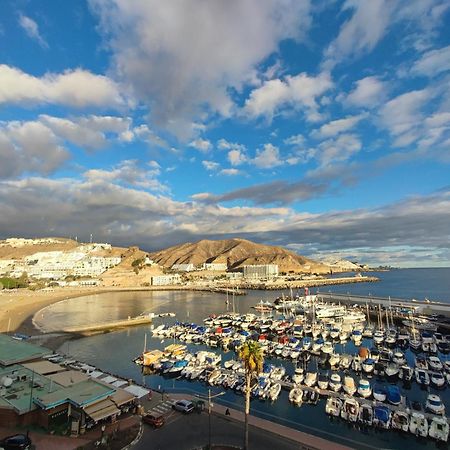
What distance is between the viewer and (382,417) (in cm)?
2922

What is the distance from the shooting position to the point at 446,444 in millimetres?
26969

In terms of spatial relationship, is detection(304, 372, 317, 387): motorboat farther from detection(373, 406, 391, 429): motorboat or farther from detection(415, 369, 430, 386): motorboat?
detection(415, 369, 430, 386): motorboat

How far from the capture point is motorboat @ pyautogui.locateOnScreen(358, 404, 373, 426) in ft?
97.3


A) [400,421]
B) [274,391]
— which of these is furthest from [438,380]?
[274,391]

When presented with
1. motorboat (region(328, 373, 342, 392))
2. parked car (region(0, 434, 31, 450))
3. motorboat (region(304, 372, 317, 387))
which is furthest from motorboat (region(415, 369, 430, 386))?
parked car (region(0, 434, 31, 450))

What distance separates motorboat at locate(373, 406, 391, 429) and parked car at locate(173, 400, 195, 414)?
16.0m

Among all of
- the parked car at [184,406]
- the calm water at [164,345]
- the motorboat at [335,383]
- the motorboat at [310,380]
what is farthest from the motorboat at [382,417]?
the parked car at [184,406]

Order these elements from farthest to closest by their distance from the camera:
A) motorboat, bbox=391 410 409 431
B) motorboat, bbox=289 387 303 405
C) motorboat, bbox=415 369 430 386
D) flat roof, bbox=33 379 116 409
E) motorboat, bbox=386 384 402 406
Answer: motorboat, bbox=415 369 430 386 → motorboat, bbox=289 387 303 405 → motorboat, bbox=386 384 402 406 → motorboat, bbox=391 410 409 431 → flat roof, bbox=33 379 116 409

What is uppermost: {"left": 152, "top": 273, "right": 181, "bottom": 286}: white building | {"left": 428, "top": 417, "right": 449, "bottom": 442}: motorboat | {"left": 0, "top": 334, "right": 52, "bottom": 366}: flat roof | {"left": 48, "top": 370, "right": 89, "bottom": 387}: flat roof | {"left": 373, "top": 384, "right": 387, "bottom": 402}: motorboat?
{"left": 152, "top": 273, "right": 181, "bottom": 286}: white building

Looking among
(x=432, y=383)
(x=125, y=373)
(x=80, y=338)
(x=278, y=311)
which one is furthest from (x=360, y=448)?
(x=278, y=311)

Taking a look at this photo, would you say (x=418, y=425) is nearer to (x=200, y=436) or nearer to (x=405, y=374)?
(x=405, y=374)

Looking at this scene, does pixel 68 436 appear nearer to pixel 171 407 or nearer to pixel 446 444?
pixel 171 407

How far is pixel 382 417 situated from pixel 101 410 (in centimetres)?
2337

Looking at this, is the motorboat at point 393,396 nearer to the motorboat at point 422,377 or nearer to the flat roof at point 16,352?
the motorboat at point 422,377
